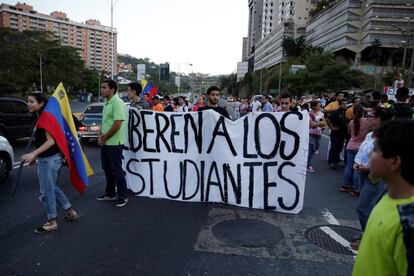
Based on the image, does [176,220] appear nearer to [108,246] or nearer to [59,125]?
[108,246]

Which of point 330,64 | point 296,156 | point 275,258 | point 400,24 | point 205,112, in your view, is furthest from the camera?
point 400,24

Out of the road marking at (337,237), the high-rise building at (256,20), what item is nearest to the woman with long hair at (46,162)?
the road marking at (337,237)

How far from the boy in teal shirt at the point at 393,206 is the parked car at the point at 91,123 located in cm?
1084

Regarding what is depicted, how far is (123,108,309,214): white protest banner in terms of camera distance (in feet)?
18.0

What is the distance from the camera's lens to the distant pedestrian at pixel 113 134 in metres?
5.36

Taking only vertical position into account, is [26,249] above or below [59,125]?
below

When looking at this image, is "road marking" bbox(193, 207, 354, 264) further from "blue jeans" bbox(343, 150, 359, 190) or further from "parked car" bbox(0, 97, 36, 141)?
"parked car" bbox(0, 97, 36, 141)

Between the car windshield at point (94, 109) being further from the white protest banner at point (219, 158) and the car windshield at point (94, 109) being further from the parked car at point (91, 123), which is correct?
the white protest banner at point (219, 158)

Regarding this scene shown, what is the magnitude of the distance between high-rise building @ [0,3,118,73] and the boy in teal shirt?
4249 inches

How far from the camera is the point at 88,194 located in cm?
626

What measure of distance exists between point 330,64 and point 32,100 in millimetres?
53181

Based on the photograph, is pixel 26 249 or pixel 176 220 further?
pixel 176 220

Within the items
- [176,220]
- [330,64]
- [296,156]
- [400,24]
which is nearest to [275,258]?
[176,220]

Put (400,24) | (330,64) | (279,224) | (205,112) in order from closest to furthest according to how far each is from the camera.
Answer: (279,224) → (205,112) → (330,64) → (400,24)
